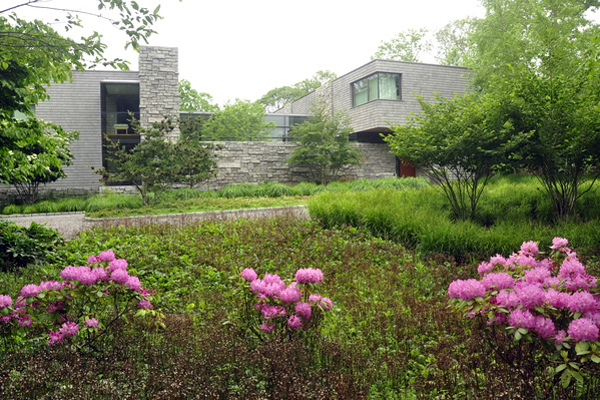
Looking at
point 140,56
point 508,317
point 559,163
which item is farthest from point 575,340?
point 140,56

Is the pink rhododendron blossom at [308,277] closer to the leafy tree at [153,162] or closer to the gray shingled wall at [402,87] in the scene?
the leafy tree at [153,162]

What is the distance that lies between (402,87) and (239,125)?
12.0 metres

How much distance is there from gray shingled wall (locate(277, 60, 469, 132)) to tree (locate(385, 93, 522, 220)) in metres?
10.9

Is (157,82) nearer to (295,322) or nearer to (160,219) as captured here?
(160,219)

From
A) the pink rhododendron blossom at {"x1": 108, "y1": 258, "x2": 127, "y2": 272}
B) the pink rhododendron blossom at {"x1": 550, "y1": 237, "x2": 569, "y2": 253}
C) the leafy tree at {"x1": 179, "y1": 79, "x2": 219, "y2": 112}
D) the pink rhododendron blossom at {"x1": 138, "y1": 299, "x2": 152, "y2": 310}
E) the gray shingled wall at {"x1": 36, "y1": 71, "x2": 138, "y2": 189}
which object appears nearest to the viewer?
the pink rhododendron blossom at {"x1": 108, "y1": 258, "x2": 127, "y2": 272}

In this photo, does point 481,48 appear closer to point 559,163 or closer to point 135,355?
point 559,163

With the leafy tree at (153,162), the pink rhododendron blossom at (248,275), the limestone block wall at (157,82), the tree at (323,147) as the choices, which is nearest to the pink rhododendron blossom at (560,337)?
the pink rhododendron blossom at (248,275)

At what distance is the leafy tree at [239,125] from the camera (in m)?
26.4

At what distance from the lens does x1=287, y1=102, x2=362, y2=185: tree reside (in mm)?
18094

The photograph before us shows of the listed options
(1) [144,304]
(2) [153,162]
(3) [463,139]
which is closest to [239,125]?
(2) [153,162]

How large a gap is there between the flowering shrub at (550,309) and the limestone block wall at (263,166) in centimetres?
1579

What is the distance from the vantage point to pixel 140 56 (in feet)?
55.6

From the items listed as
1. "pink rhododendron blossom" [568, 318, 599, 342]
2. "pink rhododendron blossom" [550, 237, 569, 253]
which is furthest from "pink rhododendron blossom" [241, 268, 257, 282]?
"pink rhododendron blossom" [550, 237, 569, 253]

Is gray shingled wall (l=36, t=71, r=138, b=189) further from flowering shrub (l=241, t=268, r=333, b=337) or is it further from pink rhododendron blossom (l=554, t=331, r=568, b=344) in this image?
pink rhododendron blossom (l=554, t=331, r=568, b=344)
